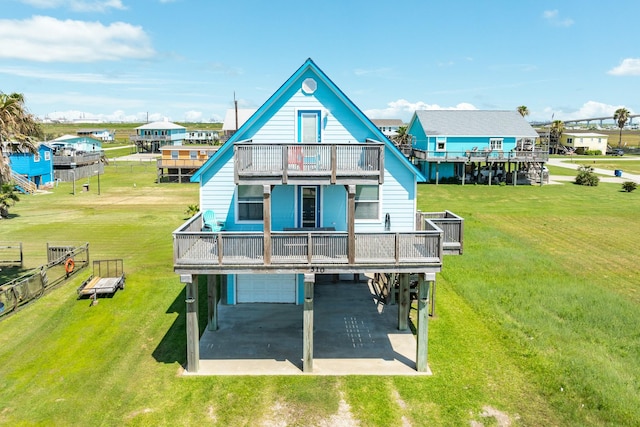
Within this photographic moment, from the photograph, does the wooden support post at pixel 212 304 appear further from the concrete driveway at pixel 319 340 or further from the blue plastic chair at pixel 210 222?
the blue plastic chair at pixel 210 222

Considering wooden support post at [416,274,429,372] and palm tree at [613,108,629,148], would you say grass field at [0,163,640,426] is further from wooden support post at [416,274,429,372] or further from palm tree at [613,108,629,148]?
palm tree at [613,108,629,148]

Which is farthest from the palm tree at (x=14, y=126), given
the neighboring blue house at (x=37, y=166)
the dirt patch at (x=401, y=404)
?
the neighboring blue house at (x=37, y=166)

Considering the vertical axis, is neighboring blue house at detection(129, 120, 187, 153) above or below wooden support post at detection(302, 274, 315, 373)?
above

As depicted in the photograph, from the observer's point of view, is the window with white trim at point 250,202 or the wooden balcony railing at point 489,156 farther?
the wooden balcony railing at point 489,156

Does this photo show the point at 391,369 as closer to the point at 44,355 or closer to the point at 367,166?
the point at 367,166

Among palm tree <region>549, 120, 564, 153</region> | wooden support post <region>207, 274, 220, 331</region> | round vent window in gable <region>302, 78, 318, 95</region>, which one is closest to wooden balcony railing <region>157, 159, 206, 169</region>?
round vent window in gable <region>302, 78, 318, 95</region>
